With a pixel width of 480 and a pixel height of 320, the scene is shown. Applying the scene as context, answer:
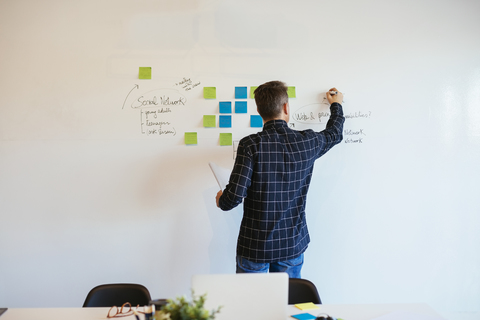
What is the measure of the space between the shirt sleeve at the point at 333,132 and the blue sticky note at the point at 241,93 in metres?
0.58

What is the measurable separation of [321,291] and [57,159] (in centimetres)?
204

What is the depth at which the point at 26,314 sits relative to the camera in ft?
4.82

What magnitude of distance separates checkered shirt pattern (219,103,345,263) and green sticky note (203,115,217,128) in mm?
627

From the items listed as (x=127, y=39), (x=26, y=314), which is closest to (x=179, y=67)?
(x=127, y=39)

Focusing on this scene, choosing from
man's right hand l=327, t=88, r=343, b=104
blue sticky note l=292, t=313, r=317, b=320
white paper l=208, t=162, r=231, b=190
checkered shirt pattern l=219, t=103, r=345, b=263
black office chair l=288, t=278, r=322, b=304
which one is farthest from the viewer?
man's right hand l=327, t=88, r=343, b=104

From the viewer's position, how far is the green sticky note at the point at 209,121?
2.43m

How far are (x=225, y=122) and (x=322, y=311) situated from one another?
1374 millimetres

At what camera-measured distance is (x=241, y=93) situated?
2436 millimetres

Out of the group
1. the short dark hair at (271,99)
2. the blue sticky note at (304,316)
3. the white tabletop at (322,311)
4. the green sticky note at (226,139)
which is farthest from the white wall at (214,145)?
the blue sticky note at (304,316)

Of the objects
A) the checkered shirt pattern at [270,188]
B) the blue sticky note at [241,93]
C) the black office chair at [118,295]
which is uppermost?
the blue sticky note at [241,93]

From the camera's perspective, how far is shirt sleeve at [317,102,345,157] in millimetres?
2030

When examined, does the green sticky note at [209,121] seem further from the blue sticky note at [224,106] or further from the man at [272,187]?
the man at [272,187]

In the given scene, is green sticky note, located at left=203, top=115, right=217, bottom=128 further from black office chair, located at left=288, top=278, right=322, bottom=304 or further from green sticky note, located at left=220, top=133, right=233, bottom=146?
black office chair, located at left=288, top=278, right=322, bottom=304

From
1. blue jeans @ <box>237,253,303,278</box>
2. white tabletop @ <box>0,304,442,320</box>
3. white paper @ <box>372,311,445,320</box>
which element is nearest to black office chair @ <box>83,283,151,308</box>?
white tabletop @ <box>0,304,442,320</box>
